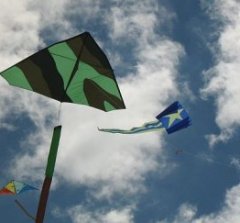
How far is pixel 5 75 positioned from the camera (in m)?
11.4

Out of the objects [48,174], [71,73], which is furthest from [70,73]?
[48,174]

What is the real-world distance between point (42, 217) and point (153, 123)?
10633mm

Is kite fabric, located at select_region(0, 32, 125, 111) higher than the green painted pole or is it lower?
higher

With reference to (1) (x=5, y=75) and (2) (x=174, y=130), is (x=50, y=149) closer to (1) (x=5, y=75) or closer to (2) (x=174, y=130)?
(1) (x=5, y=75)

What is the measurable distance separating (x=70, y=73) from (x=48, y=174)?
377cm

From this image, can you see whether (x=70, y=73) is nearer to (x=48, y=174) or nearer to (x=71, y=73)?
(x=71, y=73)

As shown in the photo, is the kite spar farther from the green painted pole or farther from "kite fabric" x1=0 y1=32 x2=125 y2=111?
the green painted pole

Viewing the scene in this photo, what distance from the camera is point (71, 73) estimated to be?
36.6ft

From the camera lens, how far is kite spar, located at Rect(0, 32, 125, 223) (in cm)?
1089

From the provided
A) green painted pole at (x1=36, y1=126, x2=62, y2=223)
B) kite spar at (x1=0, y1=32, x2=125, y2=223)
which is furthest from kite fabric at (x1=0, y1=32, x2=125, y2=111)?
green painted pole at (x1=36, y1=126, x2=62, y2=223)

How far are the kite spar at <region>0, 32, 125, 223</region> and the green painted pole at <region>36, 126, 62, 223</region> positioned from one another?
7.12 ft

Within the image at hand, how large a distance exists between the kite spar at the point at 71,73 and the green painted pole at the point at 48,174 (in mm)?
2172

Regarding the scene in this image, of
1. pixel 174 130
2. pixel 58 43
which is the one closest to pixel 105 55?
pixel 58 43

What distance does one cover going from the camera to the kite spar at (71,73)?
10891 mm
